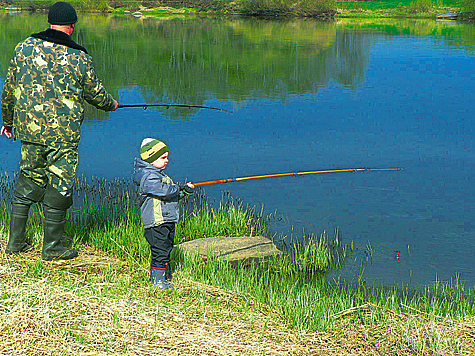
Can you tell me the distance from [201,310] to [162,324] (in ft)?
1.25

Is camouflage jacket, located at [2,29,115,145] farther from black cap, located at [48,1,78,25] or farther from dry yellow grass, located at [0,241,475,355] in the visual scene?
dry yellow grass, located at [0,241,475,355]

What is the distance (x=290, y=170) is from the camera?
981 centimetres

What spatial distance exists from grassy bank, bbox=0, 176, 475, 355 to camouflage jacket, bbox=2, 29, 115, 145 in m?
1.04

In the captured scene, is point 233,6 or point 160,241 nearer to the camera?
point 160,241

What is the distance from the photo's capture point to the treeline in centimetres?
5486

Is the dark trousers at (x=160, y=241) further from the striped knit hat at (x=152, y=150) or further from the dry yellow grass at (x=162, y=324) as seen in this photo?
the striped knit hat at (x=152, y=150)

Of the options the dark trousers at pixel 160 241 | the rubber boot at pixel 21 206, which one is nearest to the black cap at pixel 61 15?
the rubber boot at pixel 21 206

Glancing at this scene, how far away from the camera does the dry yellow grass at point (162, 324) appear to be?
3.86 meters

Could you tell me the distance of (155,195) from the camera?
4.54m

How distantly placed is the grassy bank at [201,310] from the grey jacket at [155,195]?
56 centimetres

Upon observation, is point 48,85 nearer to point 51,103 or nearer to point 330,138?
point 51,103

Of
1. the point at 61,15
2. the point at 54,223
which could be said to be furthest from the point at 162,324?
the point at 61,15

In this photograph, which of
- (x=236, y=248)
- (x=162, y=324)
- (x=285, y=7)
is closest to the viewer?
(x=162, y=324)

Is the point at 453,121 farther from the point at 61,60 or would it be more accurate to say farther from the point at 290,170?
the point at 61,60
